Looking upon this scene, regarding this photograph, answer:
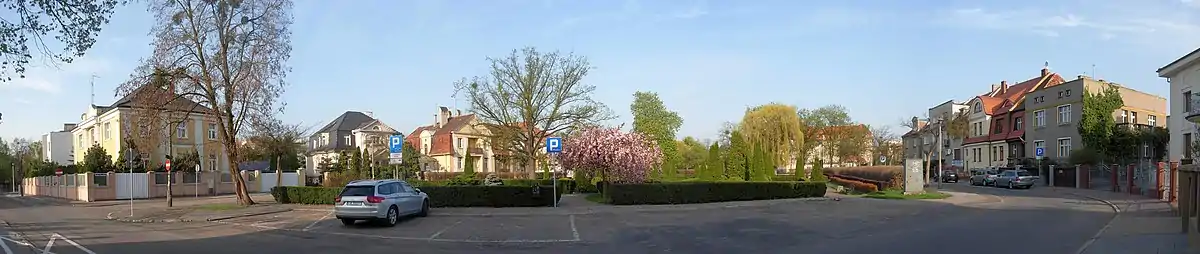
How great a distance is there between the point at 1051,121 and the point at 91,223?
202 ft

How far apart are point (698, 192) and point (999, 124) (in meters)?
52.9

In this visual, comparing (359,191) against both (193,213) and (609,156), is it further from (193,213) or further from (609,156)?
(609,156)

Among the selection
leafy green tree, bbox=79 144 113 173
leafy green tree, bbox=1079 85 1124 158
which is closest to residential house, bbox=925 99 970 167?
leafy green tree, bbox=1079 85 1124 158

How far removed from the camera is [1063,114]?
58.3 meters

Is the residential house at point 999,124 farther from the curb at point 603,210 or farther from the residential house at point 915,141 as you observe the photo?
the curb at point 603,210

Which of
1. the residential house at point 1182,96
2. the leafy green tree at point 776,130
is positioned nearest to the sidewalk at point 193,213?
the residential house at point 1182,96

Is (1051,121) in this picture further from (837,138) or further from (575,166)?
(575,166)

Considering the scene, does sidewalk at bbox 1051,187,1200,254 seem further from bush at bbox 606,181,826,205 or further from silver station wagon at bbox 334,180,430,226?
silver station wagon at bbox 334,180,430,226

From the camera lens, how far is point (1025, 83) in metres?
74.9

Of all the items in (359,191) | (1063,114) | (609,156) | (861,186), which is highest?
(1063,114)

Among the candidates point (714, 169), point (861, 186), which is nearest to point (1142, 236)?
point (861, 186)

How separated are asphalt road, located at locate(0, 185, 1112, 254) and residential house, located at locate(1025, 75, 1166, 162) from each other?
35.7 meters

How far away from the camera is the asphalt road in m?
14.4

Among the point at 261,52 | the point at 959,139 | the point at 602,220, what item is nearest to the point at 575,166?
the point at 602,220
